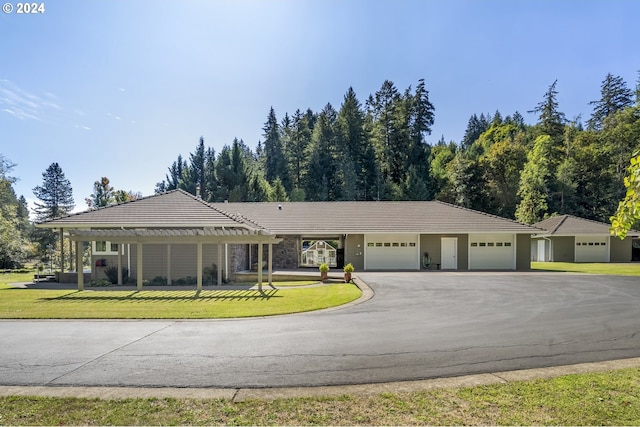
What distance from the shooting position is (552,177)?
1737 inches

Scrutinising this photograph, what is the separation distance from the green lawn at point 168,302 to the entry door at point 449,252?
10.7 m

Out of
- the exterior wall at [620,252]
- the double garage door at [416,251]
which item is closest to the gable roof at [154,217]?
the double garage door at [416,251]

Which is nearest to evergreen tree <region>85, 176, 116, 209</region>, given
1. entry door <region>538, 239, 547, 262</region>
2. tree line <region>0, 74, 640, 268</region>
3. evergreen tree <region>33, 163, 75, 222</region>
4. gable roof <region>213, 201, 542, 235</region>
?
tree line <region>0, 74, 640, 268</region>

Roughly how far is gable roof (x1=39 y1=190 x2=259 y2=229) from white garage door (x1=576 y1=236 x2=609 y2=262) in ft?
94.1

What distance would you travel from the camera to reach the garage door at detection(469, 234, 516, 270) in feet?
79.7

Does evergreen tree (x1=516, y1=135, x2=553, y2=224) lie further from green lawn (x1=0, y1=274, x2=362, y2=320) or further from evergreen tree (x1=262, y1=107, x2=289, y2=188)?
green lawn (x1=0, y1=274, x2=362, y2=320)

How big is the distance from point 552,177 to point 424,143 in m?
16.3

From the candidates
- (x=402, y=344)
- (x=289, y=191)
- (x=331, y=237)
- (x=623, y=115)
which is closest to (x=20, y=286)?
(x=331, y=237)

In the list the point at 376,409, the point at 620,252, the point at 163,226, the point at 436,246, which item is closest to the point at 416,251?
the point at 436,246

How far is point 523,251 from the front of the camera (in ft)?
79.5

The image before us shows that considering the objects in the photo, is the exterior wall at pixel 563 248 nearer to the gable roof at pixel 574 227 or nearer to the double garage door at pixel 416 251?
the gable roof at pixel 574 227

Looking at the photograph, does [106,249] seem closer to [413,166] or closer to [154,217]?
[154,217]

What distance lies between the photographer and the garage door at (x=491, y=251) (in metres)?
24.3

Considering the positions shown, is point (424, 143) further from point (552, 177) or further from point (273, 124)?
point (273, 124)
